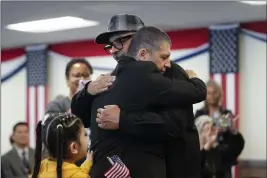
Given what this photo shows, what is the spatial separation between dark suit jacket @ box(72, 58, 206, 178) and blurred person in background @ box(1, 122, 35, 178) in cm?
318

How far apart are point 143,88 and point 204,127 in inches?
87.0

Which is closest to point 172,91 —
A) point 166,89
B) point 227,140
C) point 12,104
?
point 166,89

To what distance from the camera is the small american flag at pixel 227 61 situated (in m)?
6.37

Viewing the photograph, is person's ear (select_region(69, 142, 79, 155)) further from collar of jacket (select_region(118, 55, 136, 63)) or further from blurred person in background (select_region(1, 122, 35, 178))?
blurred person in background (select_region(1, 122, 35, 178))

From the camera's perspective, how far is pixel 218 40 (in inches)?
255

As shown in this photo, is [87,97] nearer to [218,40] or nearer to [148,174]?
[148,174]

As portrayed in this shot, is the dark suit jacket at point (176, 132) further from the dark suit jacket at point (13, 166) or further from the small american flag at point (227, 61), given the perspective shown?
the small american flag at point (227, 61)

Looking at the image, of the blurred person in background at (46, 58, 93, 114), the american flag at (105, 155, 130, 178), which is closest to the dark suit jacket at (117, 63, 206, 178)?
the american flag at (105, 155, 130, 178)

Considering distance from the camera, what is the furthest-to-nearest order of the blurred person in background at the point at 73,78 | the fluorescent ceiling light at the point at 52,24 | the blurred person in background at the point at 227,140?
the fluorescent ceiling light at the point at 52,24, the blurred person in background at the point at 227,140, the blurred person in background at the point at 73,78

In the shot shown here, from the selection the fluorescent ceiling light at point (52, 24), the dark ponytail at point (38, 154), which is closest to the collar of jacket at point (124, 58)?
the dark ponytail at point (38, 154)

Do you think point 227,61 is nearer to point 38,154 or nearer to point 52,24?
point 52,24

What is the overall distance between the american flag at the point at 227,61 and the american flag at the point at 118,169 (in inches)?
189

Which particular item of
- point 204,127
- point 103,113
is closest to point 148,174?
point 103,113

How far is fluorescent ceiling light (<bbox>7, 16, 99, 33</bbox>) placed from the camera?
20.0 feet
